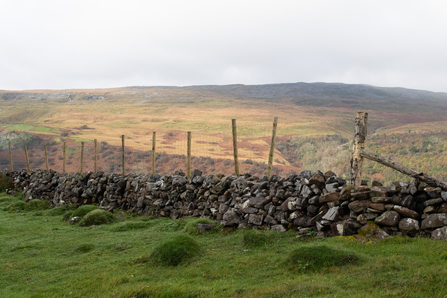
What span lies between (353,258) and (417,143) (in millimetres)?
22219

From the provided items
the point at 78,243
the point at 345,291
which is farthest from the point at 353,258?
the point at 78,243

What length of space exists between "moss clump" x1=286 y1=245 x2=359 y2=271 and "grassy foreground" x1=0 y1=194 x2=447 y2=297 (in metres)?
0.02

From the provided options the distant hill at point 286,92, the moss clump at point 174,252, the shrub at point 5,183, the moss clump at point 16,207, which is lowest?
the shrub at point 5,183

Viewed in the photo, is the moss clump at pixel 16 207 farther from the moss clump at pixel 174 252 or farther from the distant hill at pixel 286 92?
the distant hill at pixel 286 92

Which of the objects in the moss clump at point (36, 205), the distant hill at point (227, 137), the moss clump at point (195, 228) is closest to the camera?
the moss clump at point (195, 228)

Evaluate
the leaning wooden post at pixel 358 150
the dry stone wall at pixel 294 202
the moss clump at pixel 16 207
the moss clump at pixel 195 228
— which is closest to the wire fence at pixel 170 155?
the dry stone wall at pixel 294 202

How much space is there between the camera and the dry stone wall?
6.60 m

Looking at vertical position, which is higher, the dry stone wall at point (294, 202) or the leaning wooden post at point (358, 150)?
the leaning wooden post at point (358, 150)

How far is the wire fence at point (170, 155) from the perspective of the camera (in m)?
24.1

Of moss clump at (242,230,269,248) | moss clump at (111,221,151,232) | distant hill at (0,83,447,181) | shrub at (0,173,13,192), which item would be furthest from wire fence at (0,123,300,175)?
moss clump at (242,230,269,248)

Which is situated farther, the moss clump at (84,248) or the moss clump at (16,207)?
the moss clump at (16,207)

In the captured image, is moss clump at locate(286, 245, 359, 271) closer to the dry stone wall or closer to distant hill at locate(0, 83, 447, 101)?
the dry stone wall

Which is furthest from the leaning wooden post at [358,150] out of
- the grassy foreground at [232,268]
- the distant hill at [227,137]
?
the distant hill at [227,137]

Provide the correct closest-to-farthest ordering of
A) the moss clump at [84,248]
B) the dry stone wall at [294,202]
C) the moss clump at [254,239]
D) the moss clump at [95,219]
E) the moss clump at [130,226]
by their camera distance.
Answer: the dry stone wall at [294,202] → the moss clump at [254,239] → the moss clump at [84,248] → the moss clump at [130,226] → the moss clump at [95,219]
